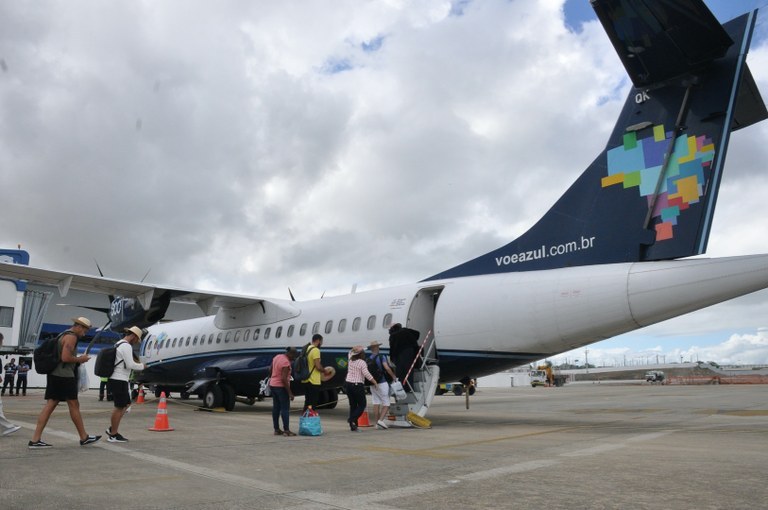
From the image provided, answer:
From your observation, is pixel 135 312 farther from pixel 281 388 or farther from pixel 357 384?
pixel 357 384

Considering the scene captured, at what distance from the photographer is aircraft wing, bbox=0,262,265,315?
1391 centimetres

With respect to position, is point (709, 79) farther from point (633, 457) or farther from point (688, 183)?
point (633, 457)

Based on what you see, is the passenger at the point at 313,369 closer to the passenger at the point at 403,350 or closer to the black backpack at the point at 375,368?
the black backpack at the point at 375,368

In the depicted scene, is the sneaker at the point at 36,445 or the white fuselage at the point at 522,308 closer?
the sneaker at the point at 36,445

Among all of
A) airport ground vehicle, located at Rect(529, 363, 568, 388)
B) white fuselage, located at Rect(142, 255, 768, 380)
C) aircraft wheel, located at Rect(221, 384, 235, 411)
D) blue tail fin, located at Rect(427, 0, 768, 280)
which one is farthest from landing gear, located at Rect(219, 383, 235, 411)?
airport ground vehicle, located at Rect(529, 363, 568, 388)

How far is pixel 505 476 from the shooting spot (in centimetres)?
521

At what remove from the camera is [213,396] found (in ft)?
51.0

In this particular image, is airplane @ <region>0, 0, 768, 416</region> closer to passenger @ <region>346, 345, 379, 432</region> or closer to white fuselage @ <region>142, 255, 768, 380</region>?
white fuselage @ <region>142, 255, 768, 380</region>

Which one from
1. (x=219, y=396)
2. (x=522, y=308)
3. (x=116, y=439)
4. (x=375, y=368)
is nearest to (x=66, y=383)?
(x=116, y=439)

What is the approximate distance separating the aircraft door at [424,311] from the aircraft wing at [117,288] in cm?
567

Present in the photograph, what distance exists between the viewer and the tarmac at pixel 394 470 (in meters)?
4.25

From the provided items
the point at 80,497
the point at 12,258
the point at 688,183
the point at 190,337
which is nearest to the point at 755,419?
the point at 688,183

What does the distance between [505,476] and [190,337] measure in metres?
15.4

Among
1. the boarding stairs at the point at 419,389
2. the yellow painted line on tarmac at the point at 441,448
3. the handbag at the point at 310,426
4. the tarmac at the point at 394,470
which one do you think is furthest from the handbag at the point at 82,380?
the boarding stairs at the point at 419,389
